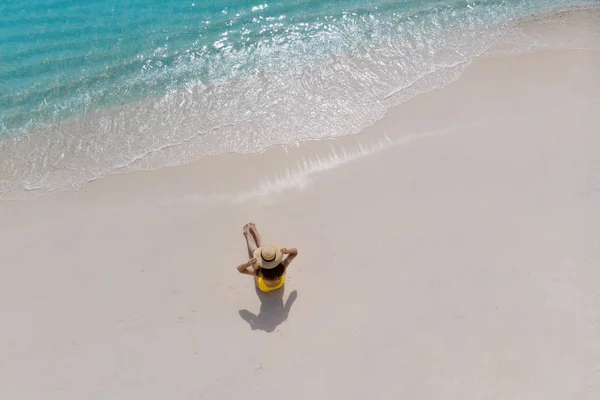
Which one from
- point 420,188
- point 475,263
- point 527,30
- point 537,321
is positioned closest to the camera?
point 537,321

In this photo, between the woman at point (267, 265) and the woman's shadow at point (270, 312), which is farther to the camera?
the woman's shadow at point (270, 312)

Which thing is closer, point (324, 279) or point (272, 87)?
point (324, 279)

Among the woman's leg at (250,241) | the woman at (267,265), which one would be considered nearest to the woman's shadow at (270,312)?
the woman at (267,265)

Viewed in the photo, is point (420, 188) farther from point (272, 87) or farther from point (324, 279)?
point (272, 87)

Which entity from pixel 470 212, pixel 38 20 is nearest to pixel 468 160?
pixel 470 212

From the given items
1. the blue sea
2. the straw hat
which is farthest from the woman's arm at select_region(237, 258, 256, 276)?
the blue sea

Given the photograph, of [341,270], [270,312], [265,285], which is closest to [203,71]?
[265,285]

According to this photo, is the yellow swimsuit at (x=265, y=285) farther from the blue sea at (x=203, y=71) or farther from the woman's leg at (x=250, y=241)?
the blue sea at (x=203, y=71)
